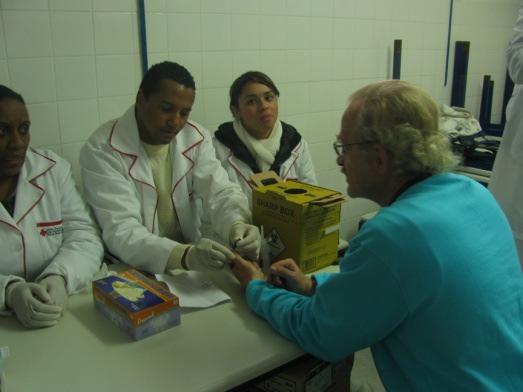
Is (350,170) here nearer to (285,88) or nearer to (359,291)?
(359,291)

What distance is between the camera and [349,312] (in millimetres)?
1062

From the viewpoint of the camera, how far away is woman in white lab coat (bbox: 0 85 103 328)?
145cm

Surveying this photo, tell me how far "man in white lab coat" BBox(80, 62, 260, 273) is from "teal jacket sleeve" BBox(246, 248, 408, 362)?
41 cm

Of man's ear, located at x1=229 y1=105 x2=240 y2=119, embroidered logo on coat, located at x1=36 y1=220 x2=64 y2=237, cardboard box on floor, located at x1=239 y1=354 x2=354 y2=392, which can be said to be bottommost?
cardboard box on floor, located at x1=239 y1=354 x2=354 y2=392

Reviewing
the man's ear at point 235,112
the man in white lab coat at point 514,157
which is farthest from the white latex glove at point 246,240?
the man in white lab coat at point 514,157

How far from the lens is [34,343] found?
1208 millimetres

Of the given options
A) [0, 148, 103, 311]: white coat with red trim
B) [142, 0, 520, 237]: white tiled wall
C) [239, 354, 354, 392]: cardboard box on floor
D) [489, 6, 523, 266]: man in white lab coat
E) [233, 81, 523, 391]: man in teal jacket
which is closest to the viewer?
[233, 81, 523, 391]: man in teal jacket

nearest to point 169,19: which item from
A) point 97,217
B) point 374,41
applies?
point 97,217

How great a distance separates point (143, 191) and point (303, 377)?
0.88 meters

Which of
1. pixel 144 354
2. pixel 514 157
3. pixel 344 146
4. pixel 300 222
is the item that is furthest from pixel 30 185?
pixel 514 157

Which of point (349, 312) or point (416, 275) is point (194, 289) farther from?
point (416, 275)

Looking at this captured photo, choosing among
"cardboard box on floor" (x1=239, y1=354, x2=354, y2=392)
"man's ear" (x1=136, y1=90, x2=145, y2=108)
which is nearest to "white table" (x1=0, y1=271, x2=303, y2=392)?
"cardboard box on floor" (x1=239, y1=354, x2=354, y2=392)

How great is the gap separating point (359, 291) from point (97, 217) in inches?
41.4

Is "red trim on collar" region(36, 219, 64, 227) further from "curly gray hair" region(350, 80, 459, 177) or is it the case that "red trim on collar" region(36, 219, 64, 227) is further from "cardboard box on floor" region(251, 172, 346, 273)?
"curly gray hair" region(350, 80, 459, 177)
